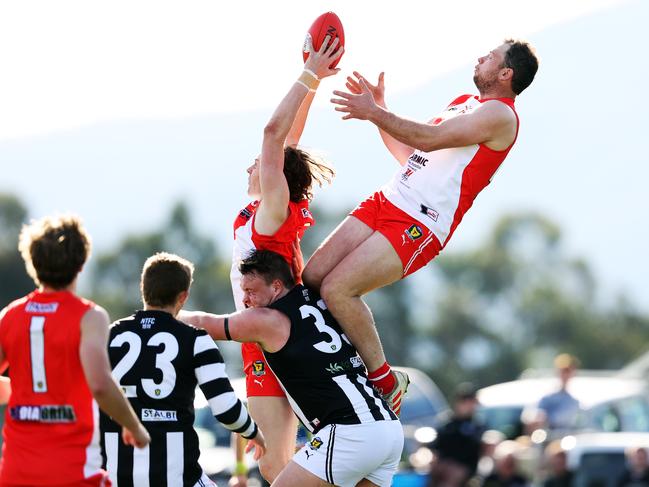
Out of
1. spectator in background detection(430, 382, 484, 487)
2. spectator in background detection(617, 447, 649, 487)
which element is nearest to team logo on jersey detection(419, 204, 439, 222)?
spectator in background detection(617, 447, 649, 487)

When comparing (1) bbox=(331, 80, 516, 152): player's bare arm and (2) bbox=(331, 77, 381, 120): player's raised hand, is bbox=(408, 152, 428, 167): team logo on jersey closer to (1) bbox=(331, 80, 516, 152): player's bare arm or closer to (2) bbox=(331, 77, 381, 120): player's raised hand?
(1) bbox=(331, 80, 516, 152): player's bare arm

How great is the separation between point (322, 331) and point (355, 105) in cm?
136

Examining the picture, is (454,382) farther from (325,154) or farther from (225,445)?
(325,154)

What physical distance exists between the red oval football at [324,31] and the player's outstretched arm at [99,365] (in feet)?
9.02

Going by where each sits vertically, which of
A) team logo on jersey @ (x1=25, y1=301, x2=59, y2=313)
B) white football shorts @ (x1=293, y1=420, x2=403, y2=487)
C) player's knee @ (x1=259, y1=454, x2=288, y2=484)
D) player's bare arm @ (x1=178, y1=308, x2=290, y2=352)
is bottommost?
player's knee @ (x1=259, y1=454, x2=288, y2=484)

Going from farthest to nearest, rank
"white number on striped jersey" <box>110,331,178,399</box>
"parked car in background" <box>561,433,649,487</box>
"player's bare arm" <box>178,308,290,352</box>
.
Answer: "parked car in background" <box>561,433,649,487</box>
"player's bare arm" <box>178,308,290,352</box>
"white number on striped jersey" <box>110,331,178,399</box>

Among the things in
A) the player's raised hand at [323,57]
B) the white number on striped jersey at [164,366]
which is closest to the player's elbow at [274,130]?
the player's raised hand at [323,57]

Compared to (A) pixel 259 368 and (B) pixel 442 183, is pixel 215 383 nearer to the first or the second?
(A) pixel 259 368

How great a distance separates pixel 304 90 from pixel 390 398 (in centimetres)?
197

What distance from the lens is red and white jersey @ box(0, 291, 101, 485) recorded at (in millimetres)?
6141

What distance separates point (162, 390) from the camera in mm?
7012

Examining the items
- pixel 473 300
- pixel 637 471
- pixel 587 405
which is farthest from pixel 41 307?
pixel 473 300

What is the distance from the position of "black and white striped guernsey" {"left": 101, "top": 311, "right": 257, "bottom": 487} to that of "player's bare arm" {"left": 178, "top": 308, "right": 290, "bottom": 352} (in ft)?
1.14

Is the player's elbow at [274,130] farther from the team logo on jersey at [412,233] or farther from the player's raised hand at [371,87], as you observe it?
the team logo on jersey at [412,233]
